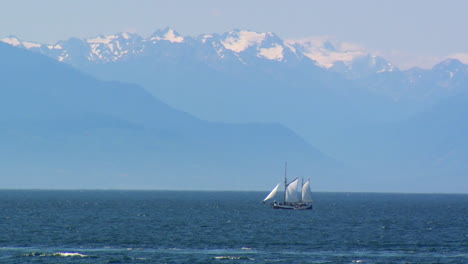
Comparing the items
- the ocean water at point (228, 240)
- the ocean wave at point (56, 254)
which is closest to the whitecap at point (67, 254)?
the ocean wave at point (56, 254)

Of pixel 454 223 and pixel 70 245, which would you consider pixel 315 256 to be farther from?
pixel 454 223

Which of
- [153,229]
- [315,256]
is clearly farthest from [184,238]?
[315,256]

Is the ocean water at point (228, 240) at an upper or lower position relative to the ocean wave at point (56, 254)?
upper

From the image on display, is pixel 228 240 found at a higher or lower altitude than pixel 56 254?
higher

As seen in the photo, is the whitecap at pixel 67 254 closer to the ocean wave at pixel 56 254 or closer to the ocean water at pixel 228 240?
the ocean wave at pixel 56 254

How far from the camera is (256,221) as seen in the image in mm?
185250

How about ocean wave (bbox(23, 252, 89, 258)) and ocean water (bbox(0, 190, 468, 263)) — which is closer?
ocean wave (bbox(23, 252, 89, 258))

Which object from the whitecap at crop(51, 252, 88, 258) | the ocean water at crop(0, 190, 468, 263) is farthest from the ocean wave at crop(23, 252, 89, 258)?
the ocean water at crop(0, 190, 468, 263)

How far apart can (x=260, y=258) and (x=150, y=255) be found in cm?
1252

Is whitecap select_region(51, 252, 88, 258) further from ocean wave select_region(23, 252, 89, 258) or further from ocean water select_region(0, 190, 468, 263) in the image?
ocean water select_region(0, 190, 468, 263)

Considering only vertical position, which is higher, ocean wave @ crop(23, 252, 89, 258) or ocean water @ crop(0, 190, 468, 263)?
ocean water @ crop(0, 190, 468, 263)

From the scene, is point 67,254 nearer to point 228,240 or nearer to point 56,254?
point 56,254

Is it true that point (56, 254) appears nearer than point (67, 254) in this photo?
Yes

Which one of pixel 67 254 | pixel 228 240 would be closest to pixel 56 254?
pixel 67 254
